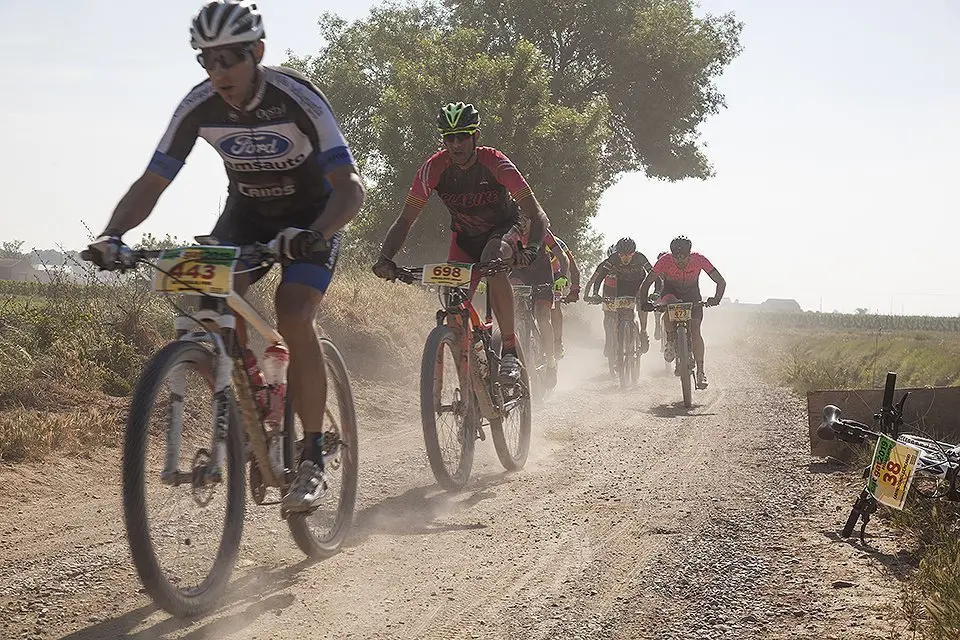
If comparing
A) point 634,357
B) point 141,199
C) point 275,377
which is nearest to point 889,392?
point 275,377

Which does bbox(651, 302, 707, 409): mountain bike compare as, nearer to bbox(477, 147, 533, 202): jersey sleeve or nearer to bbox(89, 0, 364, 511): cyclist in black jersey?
bbox(477, 147, 533, 202): jersey sleeve

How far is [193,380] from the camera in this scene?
157 inches

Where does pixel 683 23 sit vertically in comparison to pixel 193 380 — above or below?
above

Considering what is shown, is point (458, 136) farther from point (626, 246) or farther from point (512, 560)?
point (626, 246)

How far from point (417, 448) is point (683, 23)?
3649cm

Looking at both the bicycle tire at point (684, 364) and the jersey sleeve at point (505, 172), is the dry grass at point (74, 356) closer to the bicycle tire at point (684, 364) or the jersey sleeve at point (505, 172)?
the jersey sleeve at point (505, 172)

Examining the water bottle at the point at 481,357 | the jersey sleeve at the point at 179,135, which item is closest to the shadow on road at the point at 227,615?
the jersey sleeve at the point at 179,135

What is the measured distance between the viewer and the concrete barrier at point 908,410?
7531mm

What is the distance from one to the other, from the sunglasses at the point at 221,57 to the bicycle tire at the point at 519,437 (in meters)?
3.67

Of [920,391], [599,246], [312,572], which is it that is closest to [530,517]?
[312,572]

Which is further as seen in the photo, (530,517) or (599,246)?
(599,246)

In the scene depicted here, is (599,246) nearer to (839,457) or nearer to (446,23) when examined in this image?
(446,23)

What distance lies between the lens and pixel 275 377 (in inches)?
173

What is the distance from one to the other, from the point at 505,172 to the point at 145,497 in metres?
4.23
